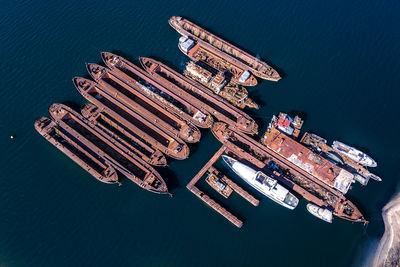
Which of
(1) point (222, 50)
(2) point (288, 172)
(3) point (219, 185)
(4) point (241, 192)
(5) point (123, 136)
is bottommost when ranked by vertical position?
(5) point (123, 136)

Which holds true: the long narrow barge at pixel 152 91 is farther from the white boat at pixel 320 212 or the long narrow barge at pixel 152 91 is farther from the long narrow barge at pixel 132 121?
the white boat at pixel 320 212

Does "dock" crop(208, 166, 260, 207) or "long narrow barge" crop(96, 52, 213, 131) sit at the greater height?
"long narrow barge" crop(96, 52, 213, 131)

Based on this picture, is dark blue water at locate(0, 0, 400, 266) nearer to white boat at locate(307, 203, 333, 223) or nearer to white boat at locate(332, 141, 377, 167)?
white boat at locate(307, 203, 333, 223)

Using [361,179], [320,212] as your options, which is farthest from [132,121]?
[361,179]

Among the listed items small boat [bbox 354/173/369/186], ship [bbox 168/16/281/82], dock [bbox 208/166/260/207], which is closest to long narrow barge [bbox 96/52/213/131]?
dock [bbox 208/166/260/207]

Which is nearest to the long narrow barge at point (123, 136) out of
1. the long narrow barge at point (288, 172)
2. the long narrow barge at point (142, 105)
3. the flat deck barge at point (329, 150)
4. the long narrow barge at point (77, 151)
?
the long narrow barge at point (142, 105)

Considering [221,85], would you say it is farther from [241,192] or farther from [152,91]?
[241,192]

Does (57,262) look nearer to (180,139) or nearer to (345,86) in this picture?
(180,139)
